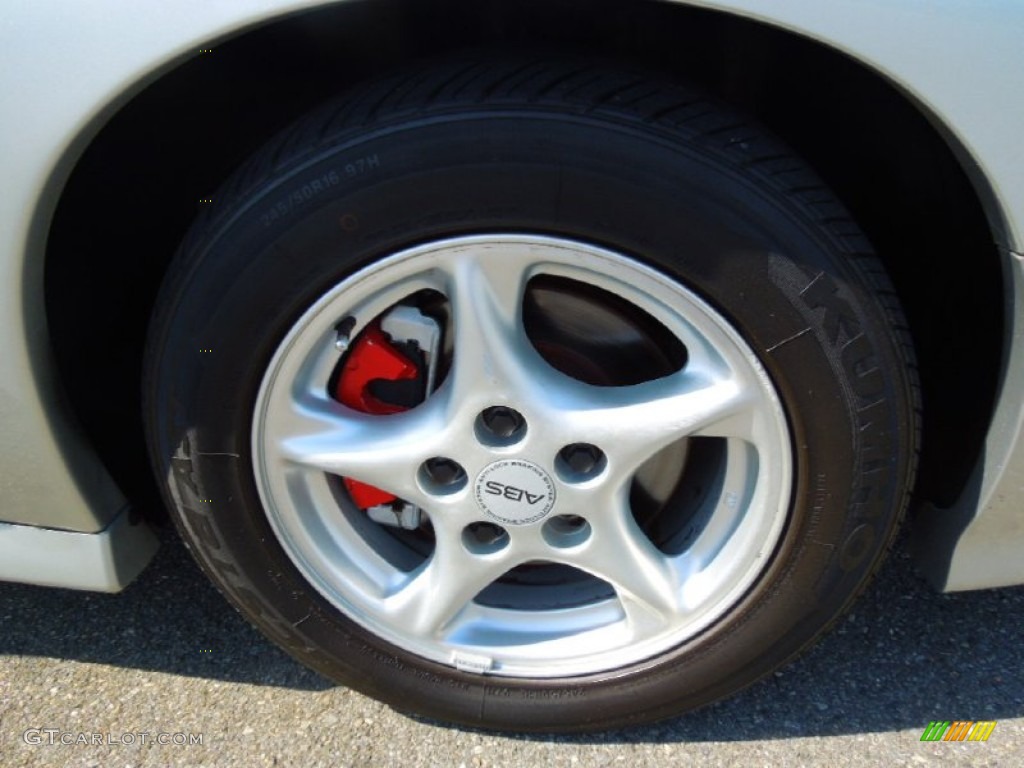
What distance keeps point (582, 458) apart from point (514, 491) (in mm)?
114

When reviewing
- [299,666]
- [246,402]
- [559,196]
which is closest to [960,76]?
[559,196]

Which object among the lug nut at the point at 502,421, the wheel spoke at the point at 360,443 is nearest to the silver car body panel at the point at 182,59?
the wheel spoke at the point at 360,443

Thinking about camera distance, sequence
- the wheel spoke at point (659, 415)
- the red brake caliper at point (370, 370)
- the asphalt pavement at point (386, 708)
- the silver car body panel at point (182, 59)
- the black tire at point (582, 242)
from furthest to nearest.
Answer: the asphalt pavement at point (386, 708) < the red brake caliper at point (370, 370) < the wheel spoke at point (659, 415) < the black tire at point (582, 242) < the silver car body panel at point (182, 59)

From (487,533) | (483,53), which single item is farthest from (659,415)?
(483,53)

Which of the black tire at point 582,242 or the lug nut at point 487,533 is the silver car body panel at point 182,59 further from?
the lug nut at point 487,533

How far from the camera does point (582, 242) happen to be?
1.26m

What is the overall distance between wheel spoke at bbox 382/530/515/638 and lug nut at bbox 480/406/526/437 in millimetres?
209

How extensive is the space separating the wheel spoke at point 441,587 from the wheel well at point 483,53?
1.62 ft

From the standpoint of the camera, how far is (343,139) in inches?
49.7

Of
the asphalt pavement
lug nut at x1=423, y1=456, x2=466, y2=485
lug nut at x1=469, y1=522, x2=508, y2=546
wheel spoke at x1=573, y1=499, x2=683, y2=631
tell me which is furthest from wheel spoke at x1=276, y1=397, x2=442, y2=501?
the asphalt pavement

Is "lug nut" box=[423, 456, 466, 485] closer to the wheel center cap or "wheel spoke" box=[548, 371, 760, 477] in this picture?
the wheel center cap

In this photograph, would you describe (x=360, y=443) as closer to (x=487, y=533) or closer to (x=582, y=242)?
(x=487, y=533)

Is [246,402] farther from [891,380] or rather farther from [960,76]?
[960,76]

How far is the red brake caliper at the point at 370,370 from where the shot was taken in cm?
146
